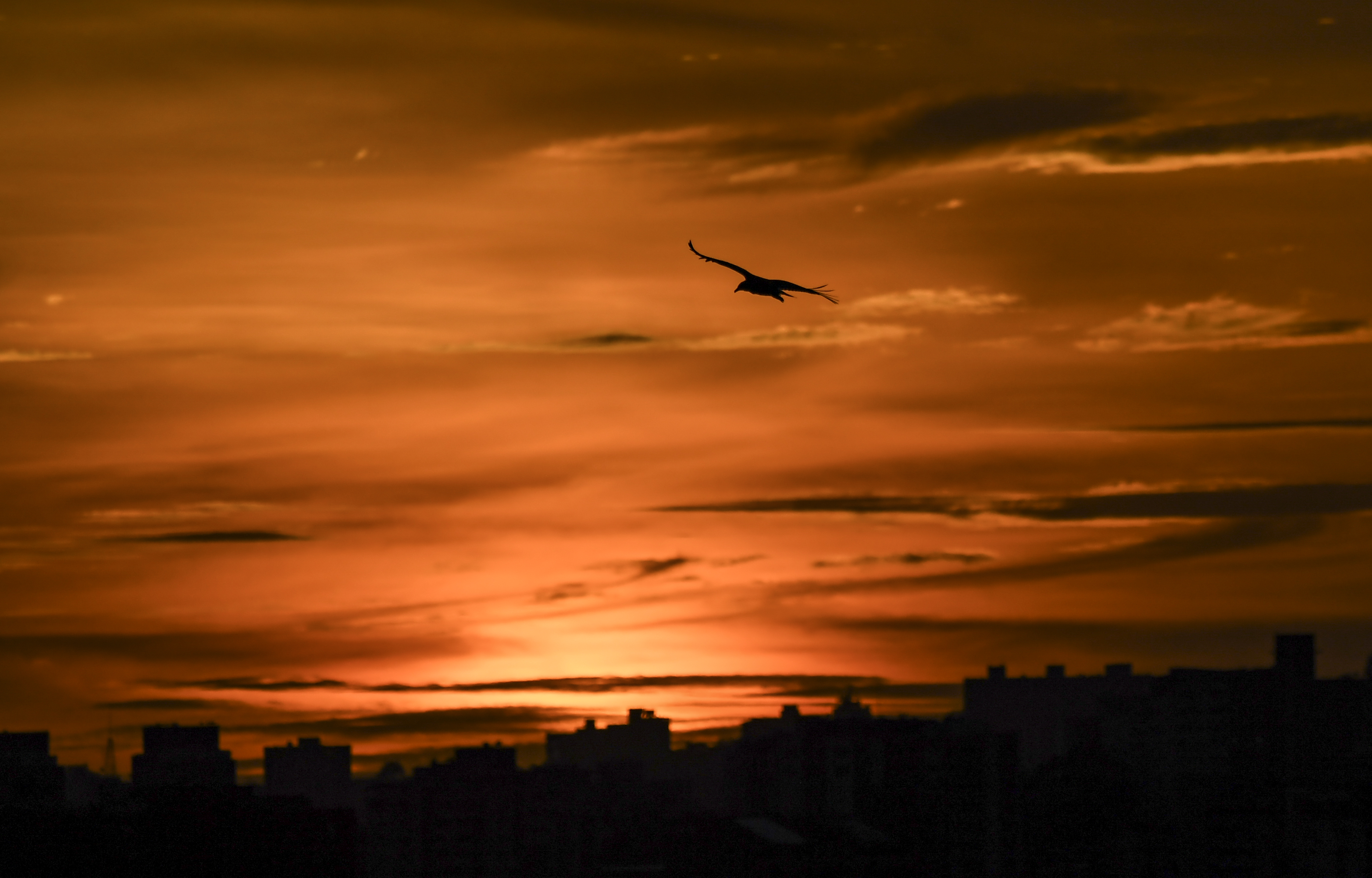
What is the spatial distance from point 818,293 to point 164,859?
15218cm

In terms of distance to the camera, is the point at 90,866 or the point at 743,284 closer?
the point at 743,284

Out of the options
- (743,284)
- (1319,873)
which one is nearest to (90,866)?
(1319,873)

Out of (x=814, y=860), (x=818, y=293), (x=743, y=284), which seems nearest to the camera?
(x=818, y=293)

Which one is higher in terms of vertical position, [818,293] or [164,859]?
[818,293]

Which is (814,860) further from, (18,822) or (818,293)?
(818,293)

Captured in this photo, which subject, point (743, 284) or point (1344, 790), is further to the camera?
point (1344, 790)

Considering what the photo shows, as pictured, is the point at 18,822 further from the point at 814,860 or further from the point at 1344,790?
the point at 1344,790

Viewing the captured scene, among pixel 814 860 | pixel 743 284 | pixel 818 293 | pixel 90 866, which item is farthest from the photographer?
pixel 814 860

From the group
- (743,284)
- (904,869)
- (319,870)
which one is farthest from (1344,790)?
(743,284)

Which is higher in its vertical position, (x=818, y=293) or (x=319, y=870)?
(x=818, y=293)

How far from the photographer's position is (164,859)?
618ft

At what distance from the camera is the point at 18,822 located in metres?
180

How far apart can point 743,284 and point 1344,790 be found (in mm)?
160505

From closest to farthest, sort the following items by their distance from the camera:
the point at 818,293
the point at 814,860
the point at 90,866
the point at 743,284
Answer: the point at 818,293
the point at 743,284
the point at 90,866
the point at 814,860
